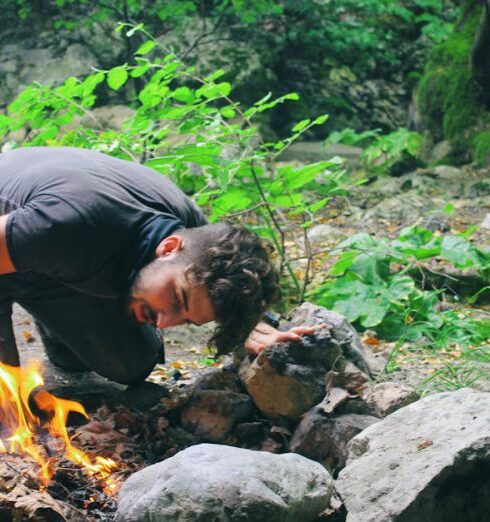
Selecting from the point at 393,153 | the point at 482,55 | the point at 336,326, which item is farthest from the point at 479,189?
the point at 336,326

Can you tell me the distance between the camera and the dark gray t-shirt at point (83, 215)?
8.73 feet

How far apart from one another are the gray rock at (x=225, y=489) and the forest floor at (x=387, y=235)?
1271 mm

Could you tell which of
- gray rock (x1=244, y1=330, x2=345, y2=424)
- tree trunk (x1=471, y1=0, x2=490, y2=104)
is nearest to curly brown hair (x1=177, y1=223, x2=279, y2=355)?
gray rock (x1=244, y1=330, x2=345, y2=424)

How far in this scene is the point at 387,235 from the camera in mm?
6738

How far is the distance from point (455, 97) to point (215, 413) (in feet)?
24.0

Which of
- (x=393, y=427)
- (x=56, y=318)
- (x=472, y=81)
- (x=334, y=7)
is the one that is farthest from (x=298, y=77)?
(x=393, y=427)

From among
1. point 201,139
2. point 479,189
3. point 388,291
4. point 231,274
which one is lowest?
point 479,189

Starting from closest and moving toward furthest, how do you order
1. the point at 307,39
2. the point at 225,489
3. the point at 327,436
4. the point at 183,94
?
the point at 225,489 < the point at 327,436 < the point at 183,94 < the point at 307,39

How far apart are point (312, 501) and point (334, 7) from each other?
10.6 meters

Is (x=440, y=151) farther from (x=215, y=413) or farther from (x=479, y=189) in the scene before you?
(x=215, y=413)

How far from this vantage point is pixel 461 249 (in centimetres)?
478

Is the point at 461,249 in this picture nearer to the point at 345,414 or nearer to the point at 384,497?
the point at 345,414

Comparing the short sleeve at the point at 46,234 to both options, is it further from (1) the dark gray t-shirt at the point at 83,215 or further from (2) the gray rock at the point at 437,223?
(2) the gray rock at the point at 437,223

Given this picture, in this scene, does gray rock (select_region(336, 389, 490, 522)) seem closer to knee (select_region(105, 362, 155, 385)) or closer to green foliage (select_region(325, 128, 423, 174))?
knee (select_region(105, 362, 155, 385))
